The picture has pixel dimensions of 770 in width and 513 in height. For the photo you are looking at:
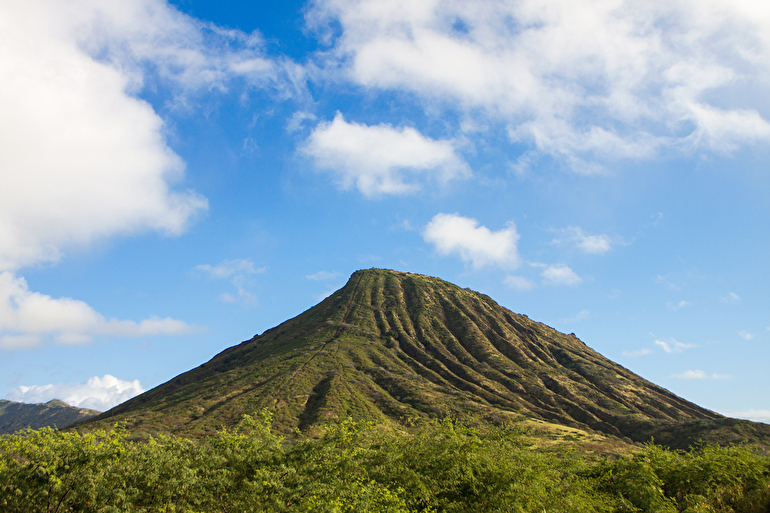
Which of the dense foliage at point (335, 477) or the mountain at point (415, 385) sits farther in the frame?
the mountain at point (415, 385)

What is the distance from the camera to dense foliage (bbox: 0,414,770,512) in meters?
22.9

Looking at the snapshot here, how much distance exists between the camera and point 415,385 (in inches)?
5320

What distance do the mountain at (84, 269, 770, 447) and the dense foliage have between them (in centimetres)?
5927

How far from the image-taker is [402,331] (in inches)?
7156

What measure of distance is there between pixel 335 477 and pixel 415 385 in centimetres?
11160

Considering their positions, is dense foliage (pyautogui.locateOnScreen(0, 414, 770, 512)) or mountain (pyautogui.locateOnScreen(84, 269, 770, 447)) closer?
dense foliage (pyautogui.locateOnScreen(0, 414, 770, 512))

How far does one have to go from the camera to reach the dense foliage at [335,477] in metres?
22.9

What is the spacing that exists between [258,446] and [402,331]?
15411cm

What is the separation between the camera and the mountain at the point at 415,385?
110 m

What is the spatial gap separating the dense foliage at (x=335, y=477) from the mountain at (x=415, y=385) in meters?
59.3

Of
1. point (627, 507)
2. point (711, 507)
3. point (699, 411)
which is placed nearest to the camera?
point (711, 507)

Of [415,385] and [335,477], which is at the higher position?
[415,385]

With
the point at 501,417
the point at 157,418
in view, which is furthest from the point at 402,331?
the point at 157,418

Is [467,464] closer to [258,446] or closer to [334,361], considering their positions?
[258,446]
